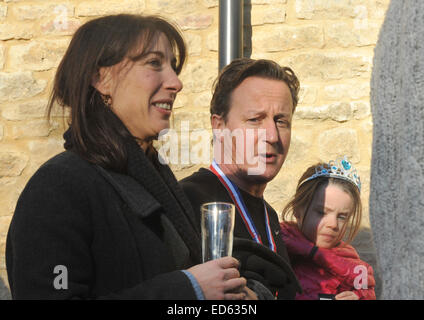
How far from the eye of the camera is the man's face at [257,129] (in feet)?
7.26

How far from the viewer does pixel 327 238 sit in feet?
8.77

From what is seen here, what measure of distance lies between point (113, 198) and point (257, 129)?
92 cm

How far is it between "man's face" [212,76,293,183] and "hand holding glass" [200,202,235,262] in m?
0.84

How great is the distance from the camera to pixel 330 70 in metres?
3.91

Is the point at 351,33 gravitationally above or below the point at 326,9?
below

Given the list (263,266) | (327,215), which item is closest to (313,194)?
(327,215)

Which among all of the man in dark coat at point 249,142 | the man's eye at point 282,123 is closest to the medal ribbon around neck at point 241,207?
the man in dark coat at point 249,142

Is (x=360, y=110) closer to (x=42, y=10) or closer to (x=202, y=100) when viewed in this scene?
(x=202, y=100)

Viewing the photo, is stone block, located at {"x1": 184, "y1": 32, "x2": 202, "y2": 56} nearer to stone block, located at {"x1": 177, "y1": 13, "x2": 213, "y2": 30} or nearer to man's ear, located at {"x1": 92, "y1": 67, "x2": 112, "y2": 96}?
stone block, located at {"x1": 177, "y1": 13, "x2": 213, "y2": 30}

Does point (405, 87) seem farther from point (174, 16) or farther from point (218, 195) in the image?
point (174, 16)

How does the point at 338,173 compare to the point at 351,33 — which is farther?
the point at 351,33

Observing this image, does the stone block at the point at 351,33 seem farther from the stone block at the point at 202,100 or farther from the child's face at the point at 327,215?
the child's face at the point at 327,215

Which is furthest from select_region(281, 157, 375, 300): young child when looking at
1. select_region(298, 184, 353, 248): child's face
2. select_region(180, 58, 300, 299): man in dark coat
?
select_region(180, 58, 300, 299): man in dark coat
